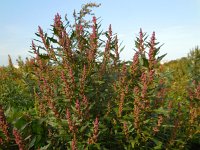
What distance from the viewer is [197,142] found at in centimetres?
504

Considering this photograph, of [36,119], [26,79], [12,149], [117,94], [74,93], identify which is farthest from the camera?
[26,79]

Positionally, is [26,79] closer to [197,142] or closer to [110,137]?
[110,137]

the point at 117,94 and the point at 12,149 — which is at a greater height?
the point at 117,94

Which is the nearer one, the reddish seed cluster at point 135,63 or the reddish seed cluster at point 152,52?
the reddish seed cluster at point 152,52

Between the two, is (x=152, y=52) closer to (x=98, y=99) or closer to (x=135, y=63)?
(x=135, y=63)

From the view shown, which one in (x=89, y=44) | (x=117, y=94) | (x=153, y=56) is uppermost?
(x=89, y=44)

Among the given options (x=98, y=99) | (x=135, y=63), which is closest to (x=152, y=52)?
(x=135, y=63)

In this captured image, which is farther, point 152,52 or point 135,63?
point 135,63

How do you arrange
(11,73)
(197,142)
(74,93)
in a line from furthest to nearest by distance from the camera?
(11,73) → (197,142) → (74,93)

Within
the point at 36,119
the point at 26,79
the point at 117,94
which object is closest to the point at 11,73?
the point at 26,79

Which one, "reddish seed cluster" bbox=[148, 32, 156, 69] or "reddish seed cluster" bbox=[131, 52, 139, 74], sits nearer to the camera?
"reddish seed cluster" bbox=[148, 32, 156, 69]

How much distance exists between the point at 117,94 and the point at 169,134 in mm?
1091

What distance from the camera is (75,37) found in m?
4.33

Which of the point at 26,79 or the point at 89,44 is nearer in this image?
the point at 89,44
